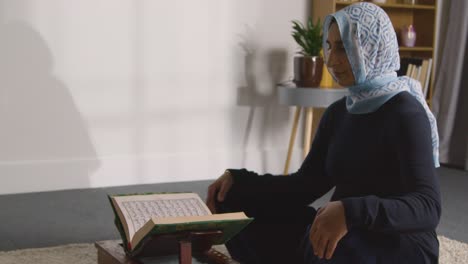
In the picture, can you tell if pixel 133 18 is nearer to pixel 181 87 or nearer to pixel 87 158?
pixel 181 87

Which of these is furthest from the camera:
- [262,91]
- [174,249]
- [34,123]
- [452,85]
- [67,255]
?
[452,85]

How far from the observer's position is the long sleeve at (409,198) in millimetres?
1536

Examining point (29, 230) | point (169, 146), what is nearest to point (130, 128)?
→ point (169, 146)

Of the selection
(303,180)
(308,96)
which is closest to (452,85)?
(308,96)

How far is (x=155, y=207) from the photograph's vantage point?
1757mm

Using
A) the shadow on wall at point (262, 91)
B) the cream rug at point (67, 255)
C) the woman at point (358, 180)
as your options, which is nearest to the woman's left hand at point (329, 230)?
the woman at point (358, 180)

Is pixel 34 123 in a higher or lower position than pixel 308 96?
lower

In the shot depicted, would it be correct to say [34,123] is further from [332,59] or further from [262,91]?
[332,59]

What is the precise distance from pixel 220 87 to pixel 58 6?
1.08m

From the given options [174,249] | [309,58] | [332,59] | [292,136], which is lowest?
[292,136]

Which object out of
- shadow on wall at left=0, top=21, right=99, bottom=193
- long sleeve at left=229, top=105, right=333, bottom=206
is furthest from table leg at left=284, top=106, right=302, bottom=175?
long sleeve at left=229, top=105, right=333, bottom=206

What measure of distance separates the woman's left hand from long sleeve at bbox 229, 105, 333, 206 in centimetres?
44

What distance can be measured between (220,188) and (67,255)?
0.98 meters

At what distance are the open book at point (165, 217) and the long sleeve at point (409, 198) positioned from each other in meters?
0.26
